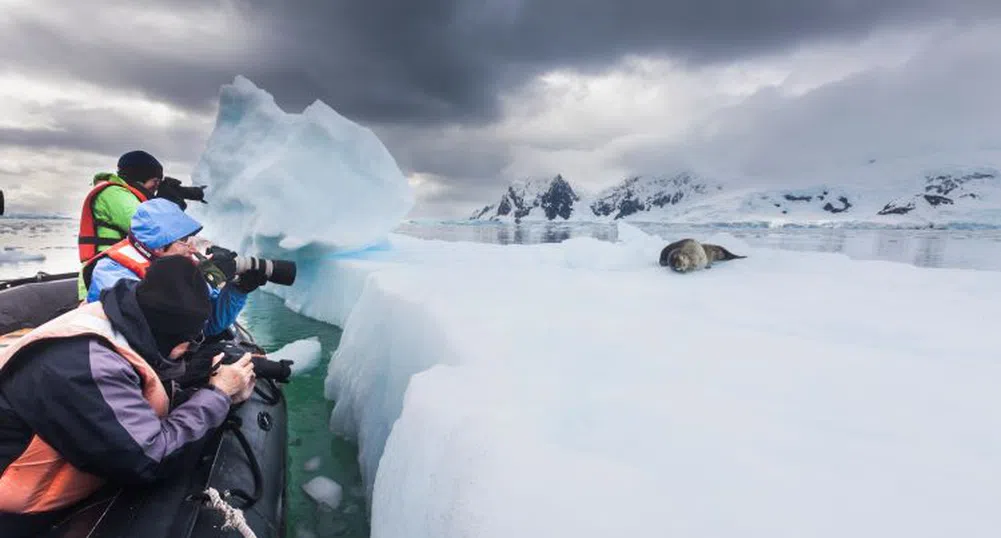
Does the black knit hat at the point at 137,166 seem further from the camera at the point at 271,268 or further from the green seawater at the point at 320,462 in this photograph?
the green seawater at the point at 320,462

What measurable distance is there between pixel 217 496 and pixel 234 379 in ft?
1.92

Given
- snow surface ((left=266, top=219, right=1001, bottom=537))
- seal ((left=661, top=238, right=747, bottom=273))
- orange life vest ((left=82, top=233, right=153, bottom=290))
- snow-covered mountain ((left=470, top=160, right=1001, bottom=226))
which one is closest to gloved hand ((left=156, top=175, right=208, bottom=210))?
orange life vest ((left=82, top=233, right=153, bottom=290))

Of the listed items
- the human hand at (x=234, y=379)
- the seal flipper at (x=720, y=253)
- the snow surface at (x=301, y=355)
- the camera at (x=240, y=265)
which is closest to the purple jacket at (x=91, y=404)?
the human hand at (x=234, y=379)

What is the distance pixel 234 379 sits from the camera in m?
2.15

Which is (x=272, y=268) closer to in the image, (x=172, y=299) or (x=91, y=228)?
(x=91, y=228)

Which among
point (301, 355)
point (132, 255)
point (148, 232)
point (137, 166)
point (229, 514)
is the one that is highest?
point (137, 166)

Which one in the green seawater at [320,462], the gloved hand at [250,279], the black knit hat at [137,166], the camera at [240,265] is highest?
the black knit hat at [137,166]

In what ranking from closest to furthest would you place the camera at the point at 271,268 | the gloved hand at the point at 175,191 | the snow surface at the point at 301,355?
the camera at the point at 271,268 → the gloved hand at the point at 175,191 → the snow surface at the point at 301,355

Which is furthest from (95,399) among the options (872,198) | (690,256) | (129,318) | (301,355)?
(872,198)

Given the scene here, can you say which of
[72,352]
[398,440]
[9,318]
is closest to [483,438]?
[398,440]

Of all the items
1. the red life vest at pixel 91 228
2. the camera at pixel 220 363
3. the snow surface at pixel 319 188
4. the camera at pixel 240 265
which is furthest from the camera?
the snow surface at pixel 319 188

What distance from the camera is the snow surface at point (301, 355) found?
5810 mm

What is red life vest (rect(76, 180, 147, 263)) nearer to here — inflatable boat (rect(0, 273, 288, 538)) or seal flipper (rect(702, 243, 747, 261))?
inflatable boat (rect(0, 273, 288, 538))

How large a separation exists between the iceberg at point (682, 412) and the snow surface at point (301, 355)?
2.00 metres
